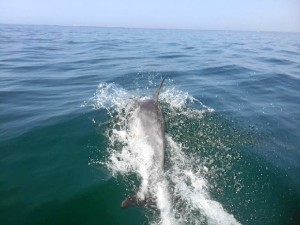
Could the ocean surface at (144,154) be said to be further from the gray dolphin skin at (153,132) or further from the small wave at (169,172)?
the gray dolphin skin at (153,132)

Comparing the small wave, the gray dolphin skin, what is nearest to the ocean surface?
the small wave

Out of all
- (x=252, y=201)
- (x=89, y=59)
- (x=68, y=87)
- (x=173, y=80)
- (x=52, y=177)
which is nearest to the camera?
(x=252, y=201)

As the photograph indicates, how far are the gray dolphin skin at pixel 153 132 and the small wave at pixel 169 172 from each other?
136mm

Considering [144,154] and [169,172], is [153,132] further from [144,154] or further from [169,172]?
[169,172]

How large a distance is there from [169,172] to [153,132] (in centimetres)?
134

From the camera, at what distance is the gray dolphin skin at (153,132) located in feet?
20.1

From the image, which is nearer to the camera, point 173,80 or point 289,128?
point 289,128

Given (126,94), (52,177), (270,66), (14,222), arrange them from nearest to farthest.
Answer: (14,222), (52,177), (126,94), (270,66)

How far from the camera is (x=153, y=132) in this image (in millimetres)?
7922

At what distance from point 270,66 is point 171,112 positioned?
493 inches

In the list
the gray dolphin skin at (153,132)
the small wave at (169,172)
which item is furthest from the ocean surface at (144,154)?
the gray dolphin skin at (153,132)

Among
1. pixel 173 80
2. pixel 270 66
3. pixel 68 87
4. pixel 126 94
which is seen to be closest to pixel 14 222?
pixel 126 94

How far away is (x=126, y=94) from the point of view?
12.5 metres

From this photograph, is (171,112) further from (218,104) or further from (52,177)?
(52,177)
